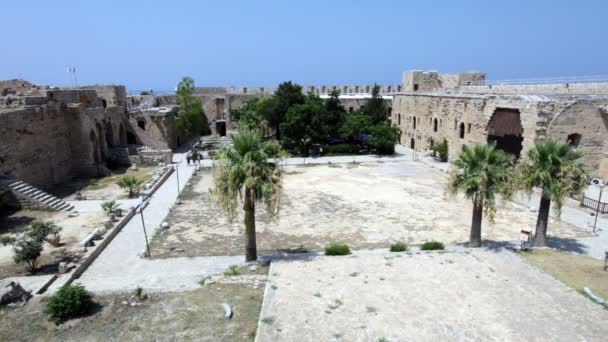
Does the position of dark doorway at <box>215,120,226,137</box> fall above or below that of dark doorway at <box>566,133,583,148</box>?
below

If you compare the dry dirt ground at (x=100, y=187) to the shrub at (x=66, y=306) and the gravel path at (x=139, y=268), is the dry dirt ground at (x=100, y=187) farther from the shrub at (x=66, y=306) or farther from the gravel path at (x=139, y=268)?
the shrub at (x=66, y=306)

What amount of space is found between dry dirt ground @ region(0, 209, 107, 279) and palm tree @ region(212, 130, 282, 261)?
6486 millimetres

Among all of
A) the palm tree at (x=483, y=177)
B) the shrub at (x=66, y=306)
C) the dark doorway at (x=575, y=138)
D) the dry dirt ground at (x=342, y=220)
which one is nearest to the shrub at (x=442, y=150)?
the dry dirt ground at (x=342, y=220)

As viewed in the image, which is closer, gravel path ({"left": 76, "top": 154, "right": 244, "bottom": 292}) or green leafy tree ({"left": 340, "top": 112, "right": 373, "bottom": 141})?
gravel path ({"left": 76, "top": 154, "right": 244, "bottom": 292})

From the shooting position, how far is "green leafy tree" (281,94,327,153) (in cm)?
3525

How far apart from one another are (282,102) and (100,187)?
18.6 meters

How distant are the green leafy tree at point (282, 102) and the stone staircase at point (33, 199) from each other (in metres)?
21.4

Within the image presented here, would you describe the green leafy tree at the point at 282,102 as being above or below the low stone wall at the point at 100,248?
above

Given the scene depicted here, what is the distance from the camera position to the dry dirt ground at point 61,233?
13885 millimetres

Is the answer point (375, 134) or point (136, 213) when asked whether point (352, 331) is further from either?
point (375, 134)

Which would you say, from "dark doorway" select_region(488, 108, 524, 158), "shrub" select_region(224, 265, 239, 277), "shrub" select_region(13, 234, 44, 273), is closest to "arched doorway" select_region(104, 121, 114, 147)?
"shrub" select_region(13, 234, 44, 273)

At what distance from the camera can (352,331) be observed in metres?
9.38

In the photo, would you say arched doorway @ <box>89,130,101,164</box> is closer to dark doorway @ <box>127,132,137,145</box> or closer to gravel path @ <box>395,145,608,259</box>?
dark doorway @ <box>127,132,137,145</box>

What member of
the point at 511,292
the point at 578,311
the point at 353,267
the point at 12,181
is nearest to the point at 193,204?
the point at 12,181
